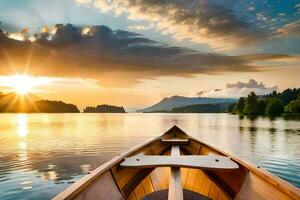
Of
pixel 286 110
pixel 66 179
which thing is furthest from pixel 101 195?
pixel 286 110

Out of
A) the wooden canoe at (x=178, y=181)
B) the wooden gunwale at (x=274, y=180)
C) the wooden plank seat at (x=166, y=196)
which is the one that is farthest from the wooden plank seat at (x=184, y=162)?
the wooden plank seat at (x=166, y=196)

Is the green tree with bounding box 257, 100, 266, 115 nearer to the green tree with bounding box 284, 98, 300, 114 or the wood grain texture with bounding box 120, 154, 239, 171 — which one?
the green tree with bounding box 284, 98, 300, 114

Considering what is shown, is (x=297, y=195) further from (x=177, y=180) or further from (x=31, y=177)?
(x=31, y=177)

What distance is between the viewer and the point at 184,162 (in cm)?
760

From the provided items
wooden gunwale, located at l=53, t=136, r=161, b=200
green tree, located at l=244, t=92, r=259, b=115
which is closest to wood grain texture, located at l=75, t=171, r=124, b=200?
wooden gunwale, located at l=53, t=136, r=161, b=200

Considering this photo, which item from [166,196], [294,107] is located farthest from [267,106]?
[166,196]

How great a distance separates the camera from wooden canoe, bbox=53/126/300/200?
5.49 m

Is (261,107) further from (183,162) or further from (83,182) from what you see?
(83,182)

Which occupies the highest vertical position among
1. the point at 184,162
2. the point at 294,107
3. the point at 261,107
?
the point at 261,107

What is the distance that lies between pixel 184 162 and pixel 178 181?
3.62 ft

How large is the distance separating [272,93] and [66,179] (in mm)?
176114

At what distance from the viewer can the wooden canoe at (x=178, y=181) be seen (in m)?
5.49

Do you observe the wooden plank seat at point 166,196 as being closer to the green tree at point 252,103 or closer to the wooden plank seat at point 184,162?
the wooden plank seat at point 184,162

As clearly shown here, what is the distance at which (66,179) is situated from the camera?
14.7 meters
